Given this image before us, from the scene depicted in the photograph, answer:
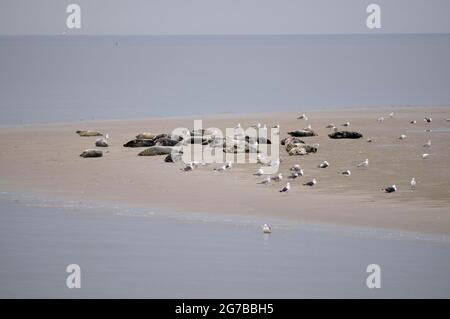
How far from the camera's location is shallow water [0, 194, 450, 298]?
14.2 meters

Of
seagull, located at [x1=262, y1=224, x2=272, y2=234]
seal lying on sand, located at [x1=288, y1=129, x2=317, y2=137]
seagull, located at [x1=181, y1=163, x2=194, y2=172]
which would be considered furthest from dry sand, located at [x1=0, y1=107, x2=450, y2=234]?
seagull, located at [x1=262, y1=224, x2=272, y2=234]

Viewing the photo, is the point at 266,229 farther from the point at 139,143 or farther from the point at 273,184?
the point at 139,143

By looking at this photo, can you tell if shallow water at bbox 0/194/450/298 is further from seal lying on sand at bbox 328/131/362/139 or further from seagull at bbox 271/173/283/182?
seal lying on sand at bbox 328/131/362/139

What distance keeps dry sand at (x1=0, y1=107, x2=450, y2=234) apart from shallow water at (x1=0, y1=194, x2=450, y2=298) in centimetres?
88

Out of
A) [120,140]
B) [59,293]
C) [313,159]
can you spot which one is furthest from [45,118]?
[59,293]

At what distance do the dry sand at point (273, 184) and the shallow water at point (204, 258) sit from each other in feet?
2.89

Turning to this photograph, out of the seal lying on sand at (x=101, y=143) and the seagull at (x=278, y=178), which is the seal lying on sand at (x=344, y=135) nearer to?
the seal lying on sand at (x=101, y=143)

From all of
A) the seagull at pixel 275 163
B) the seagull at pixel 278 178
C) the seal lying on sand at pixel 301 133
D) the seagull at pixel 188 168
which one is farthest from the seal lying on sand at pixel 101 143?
the seagull at pixel 278 178

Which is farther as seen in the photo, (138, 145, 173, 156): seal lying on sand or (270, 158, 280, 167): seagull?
(138, 145, 173, 156): seal lying on sand

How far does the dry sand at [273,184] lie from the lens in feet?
61.3

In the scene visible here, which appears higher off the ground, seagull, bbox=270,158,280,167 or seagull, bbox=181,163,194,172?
seagull, bbox=270,158,280,167

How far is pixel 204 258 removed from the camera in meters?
15.7

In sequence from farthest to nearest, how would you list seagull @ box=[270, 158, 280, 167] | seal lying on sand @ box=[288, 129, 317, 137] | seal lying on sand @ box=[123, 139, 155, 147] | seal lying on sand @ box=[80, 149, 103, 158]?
seal lying on sand @ box=[288, 129, 317, 137], seal lying on sand @ box=[123, 139, 155, 147], seal lying on sand @ box=[80, 149, 103, 158], seagull @ box=[270, 158, 280, 167]
